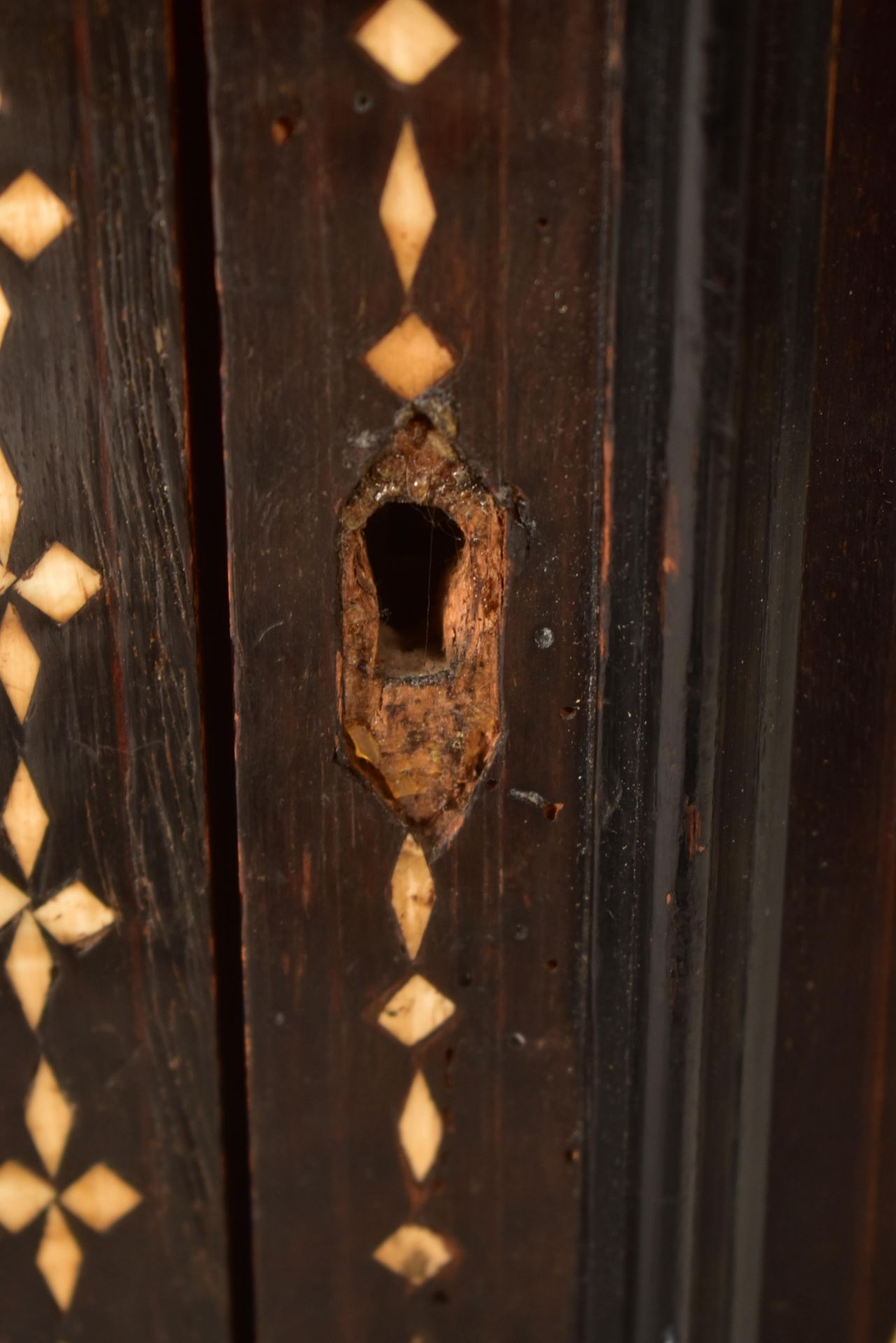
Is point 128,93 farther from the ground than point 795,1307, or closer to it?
farther from the ground

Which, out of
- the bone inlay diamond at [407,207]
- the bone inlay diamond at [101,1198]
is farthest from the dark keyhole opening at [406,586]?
the bone inlay diamond at [101,1198]

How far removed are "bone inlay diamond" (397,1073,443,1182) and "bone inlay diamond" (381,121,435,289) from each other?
43cm

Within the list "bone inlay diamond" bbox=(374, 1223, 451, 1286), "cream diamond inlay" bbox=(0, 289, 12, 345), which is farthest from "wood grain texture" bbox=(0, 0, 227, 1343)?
"bone inlay diamond" bbox=(374, 1223, 451, 1286)

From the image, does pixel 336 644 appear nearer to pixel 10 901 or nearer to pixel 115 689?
pixel 115 689

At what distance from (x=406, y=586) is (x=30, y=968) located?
12.1 inches

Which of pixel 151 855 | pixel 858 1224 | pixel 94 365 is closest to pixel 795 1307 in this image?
pixel 858 1224

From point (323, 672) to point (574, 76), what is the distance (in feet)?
0.98

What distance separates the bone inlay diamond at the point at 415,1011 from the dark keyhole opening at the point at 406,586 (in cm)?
18

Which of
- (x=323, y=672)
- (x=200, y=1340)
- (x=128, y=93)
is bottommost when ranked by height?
(x=200, y=1340)

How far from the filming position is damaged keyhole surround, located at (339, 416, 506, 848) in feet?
1.73

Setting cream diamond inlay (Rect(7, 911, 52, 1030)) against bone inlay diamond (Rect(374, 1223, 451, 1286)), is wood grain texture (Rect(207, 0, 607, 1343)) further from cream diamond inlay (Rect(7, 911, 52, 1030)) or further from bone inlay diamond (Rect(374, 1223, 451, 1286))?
cream diamond inlay (Rect(7, 911, 52, 1030))

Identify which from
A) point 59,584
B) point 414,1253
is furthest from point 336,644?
point 414,1253

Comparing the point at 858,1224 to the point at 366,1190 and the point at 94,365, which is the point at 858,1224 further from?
the point at 94,365

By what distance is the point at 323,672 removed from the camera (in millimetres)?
555
